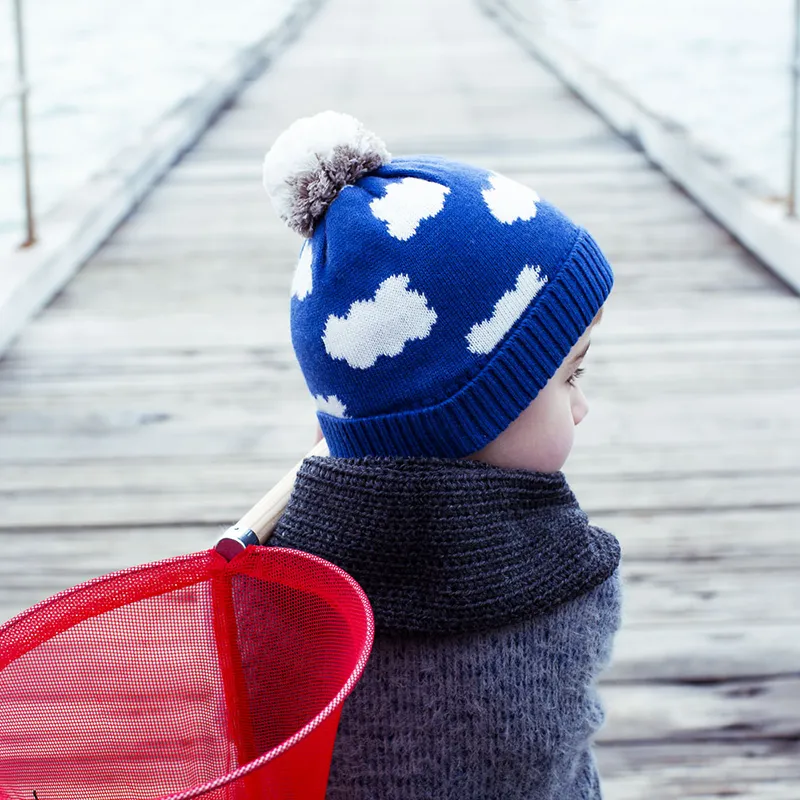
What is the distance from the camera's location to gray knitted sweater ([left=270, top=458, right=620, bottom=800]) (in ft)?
3.09

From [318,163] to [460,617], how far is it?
431 millimetres

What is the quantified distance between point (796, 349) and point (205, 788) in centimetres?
221

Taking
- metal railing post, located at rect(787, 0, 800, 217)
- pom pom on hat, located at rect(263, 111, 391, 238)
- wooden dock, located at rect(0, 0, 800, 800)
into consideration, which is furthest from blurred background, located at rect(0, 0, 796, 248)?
pom pom on hat, located at rect(263, 111, 391, 238)

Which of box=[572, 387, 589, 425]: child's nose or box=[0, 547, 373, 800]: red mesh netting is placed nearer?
A: box=[0, 547, 373, 800]: red mesh netting

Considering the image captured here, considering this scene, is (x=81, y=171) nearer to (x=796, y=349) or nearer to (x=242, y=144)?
(x=242, y=144)

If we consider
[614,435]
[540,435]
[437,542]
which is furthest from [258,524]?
[614,435]

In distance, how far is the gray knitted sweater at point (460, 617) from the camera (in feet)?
3.09

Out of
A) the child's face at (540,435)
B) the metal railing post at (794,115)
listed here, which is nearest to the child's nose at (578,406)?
the child's face at (540,435)

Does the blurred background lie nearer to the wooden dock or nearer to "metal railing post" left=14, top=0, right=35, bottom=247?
"metal railing post" left=14, top=0, right=35, bottom=247

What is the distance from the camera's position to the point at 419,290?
0.96 meters

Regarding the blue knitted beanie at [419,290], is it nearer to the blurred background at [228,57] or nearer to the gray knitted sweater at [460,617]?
Result: the gray knitted sweater at [460,617]

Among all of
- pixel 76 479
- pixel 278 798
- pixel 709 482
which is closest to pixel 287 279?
pixel 76 479

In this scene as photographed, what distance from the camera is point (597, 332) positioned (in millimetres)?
2742

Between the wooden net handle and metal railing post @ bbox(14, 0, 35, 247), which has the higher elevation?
the wooden net handle
